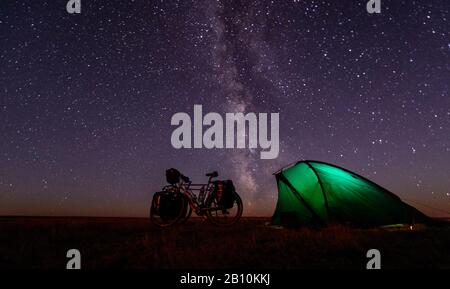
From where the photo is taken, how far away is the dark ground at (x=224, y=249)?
609cm

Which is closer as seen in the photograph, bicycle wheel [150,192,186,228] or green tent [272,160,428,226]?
green tent [272,160,428,226]

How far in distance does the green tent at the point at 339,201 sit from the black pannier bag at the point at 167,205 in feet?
9.27

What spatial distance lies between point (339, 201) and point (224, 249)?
451 cm

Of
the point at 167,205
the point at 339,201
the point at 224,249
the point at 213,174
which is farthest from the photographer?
the point at 213,174

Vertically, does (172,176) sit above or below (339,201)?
above

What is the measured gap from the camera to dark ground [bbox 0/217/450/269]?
6.09 metres

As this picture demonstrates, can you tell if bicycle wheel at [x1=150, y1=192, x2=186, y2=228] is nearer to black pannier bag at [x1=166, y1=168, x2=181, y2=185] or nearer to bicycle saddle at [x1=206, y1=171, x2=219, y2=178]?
black pannier bag at [x1=166, y1=168, x2=181, y2=185]

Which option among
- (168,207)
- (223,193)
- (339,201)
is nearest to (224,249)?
(223,193)

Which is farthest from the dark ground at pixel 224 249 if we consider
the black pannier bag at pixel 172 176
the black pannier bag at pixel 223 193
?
the black pannier bag at pixel 172 176

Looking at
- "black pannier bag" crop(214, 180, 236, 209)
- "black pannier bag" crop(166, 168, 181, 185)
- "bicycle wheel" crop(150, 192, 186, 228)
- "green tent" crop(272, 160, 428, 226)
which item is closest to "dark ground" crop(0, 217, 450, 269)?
"green tent" crop(272, 160, 428, 226)

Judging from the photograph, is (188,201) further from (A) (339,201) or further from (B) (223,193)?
(A) (339,201)

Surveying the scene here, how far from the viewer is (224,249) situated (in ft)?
23.0
